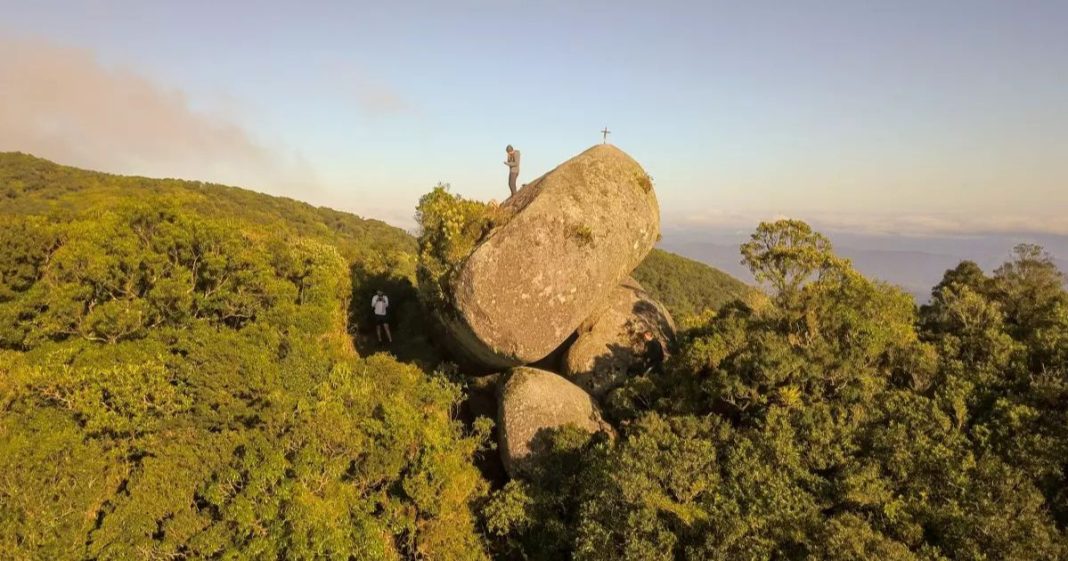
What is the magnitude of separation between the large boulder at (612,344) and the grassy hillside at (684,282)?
5385 centimetres

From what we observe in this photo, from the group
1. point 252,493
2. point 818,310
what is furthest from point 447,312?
point 818,310

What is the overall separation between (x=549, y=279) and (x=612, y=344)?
545 centimetres

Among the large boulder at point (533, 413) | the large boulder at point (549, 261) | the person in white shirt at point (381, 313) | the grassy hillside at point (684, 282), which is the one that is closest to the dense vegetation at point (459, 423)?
the large boulder at point (533, 413)

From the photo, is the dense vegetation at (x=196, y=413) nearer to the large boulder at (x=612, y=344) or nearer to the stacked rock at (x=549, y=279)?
the stacked rock at (x=549, y=279)

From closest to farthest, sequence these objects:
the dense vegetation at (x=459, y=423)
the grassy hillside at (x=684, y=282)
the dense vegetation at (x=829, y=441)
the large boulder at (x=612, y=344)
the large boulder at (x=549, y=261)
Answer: the dense vegetation at (x=829, y=441) < the dense vegetation at (x=459, y=423) < the large boulder at (x=549, y=261) < the large boulder at (x=612, y=344) < the grassy hillside at (x=684, y=282)

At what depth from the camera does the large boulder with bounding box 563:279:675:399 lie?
64.3ft

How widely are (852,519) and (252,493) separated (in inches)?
528

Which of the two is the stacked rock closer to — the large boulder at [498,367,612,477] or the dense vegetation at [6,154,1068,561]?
the large boulder at [498,367,612,477]

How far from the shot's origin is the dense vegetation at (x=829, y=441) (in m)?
9.76

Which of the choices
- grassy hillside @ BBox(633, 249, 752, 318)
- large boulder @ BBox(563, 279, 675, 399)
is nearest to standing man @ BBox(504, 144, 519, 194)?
large boulder @ BBox(563, 279, 675, 399)

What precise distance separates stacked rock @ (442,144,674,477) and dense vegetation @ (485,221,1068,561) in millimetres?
1492

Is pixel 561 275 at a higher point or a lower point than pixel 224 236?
lower

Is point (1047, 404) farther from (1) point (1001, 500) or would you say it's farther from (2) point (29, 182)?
(2) point (29, 182)

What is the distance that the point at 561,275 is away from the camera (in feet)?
53.9
